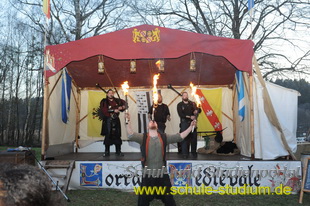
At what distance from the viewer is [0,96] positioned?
79.0ft

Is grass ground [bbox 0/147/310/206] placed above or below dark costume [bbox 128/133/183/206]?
below

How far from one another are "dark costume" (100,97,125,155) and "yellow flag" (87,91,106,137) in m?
1.49

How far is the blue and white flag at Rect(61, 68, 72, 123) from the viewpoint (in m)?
8.23

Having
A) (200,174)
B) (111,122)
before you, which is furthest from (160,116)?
(200,174)

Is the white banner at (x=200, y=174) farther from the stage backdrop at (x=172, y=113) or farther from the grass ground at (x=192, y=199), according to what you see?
the stage backdrop at (x=172, y=113)

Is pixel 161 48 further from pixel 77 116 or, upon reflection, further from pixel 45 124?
pixel 77 116

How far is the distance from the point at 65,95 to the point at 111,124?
1614mm

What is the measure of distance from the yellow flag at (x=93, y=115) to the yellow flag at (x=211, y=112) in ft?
11.5

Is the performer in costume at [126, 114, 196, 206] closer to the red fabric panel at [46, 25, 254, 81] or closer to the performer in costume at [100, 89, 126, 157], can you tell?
the red fabric panel at [46, 25, 254, 81]

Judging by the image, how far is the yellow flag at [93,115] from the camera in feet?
32.2

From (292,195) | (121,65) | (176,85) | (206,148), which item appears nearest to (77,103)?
(121,65)

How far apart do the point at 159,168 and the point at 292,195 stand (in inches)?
136

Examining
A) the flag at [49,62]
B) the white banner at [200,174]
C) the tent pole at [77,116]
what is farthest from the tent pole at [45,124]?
the tent pole at [77,116]

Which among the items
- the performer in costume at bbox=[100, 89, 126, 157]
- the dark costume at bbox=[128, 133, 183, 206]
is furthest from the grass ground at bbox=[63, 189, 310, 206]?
the performer in costume at bbox=[100, 89, 126, 157]
